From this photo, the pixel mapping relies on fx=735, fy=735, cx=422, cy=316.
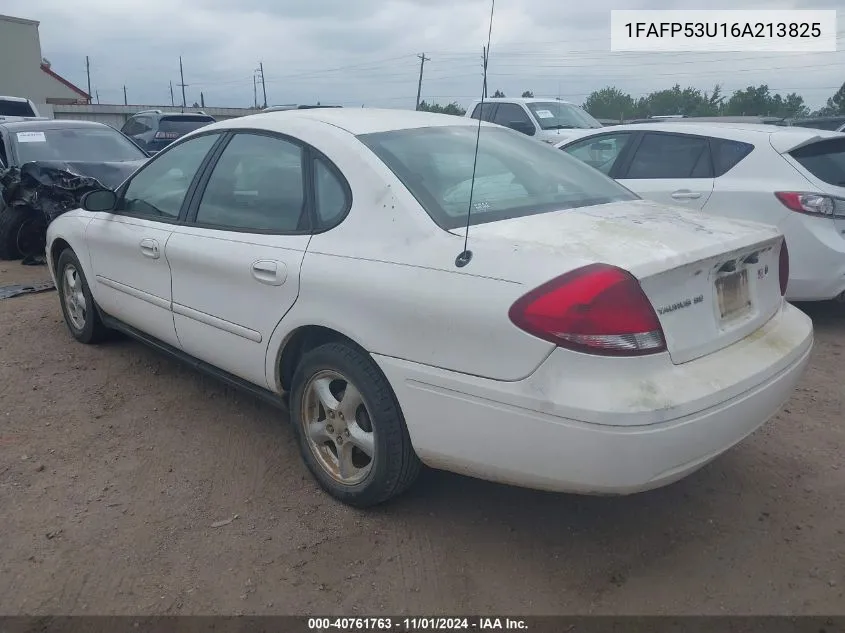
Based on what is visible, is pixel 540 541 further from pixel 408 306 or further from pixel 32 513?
pixel 32 513

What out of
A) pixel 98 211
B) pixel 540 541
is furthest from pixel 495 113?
pixel 540 541

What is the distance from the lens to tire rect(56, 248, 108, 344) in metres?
4.93

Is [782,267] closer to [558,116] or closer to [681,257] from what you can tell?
[681,257]

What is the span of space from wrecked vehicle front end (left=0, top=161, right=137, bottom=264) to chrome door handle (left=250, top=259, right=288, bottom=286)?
493 centimetres

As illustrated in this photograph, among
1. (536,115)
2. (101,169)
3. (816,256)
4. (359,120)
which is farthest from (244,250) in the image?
(536,115)

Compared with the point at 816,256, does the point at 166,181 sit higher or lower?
higher

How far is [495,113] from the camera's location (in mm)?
12258

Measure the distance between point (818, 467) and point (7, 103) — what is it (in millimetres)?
17951

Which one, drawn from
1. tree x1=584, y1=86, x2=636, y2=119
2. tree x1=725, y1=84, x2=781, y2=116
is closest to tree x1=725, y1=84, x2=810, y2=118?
tree x1=725, y1=84, x2=781, y2=116

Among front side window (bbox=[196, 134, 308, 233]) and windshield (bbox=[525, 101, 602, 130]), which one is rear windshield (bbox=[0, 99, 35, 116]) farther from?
front side window (bbox=[196, 134, 308, 233])

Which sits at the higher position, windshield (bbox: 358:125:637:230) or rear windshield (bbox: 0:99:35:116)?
rear windshield (bbox: 0:99:35:116)

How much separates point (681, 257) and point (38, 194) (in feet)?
24.0

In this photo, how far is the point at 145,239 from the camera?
4.03m

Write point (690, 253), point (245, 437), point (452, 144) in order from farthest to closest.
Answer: point (245, 437), point (452, 144), point (690, 253)
